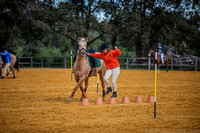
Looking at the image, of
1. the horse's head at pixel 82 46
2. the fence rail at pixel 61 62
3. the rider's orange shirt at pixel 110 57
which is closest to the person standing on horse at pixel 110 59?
the rider's orange shirt at pixel 110 57

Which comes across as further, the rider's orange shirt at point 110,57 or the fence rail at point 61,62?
the fence rail at point 61,62

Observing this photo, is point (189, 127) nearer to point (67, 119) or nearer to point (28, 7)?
point (67, 119)

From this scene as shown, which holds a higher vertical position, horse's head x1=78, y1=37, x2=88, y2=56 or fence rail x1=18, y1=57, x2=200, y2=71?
horse's head x1=78, y1=37, x2=88, y2=56

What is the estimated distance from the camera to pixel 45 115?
23.5 ft

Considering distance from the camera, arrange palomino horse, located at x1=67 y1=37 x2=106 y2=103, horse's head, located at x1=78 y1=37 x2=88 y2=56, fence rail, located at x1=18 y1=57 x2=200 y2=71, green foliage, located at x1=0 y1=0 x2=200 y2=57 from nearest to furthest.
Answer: horse's head, located at x1=78 y1=37 x2=88 y2=56 < palomino horse, located at x1=67 y1=37 x2=106 y2=103 < green foliage, located at x1=0 y1=0 x2=200 y2=57 < fence rail, located at x1=18 y1=57 x2=200 y2=71

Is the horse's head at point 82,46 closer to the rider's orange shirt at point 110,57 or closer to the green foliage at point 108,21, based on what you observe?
the rider's orange shirt at point 110,57

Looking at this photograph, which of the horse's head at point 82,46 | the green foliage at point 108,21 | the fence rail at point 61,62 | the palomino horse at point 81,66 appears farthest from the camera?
the fence rail at point 61,62

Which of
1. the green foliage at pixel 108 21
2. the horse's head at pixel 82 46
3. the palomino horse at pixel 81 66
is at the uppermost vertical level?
the green foliage at pixel 108 21

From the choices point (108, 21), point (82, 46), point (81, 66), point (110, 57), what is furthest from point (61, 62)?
point (110, 57)

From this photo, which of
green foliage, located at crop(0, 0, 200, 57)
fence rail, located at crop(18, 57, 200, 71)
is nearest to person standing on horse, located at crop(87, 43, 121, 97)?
fence rail, located at crop(18, 57, 200, 71)

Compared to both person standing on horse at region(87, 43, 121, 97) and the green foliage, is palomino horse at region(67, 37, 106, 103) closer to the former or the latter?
person standing on horse at region(87, 43, 121, 97)

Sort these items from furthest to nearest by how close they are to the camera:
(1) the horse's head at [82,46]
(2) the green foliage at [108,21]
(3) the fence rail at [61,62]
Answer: (3) the fence rail at [61,62]
(2) the green foliage at [108,21]
(1) the horse's head at [82,46]

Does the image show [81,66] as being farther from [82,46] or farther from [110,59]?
[110,59]

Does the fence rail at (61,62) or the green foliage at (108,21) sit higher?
the green foliage at (108,21)
